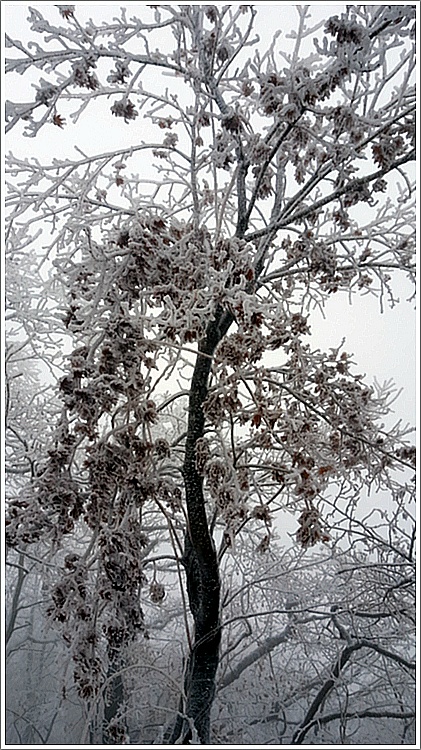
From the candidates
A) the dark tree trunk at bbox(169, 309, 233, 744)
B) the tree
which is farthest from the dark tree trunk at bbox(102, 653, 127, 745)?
the dark tree trunk at bbox(169, 309, 233, 744)

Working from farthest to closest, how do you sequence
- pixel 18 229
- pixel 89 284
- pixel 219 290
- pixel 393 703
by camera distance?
1. pixel 393 703
2. pixel 18 229
3. pixel 89 284
4. pixel 219 290

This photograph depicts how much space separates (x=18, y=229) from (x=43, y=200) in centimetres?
11

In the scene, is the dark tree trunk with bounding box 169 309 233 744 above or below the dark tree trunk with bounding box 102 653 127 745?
above

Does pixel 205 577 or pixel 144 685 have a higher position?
pixel 205 577

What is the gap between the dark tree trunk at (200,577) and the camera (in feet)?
4.00

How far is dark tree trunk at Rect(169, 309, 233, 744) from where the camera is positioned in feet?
4.00

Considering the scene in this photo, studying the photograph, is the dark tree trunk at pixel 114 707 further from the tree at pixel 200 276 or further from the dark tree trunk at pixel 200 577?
the dark tree trunk at pixel 200 577

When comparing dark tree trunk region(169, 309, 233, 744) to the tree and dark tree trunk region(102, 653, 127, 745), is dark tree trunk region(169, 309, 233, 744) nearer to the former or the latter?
the tree

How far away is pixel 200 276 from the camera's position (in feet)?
3.58

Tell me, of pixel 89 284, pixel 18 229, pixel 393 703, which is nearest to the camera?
pixel 89 284

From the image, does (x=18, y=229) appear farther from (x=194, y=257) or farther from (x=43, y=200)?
(x=194, y=257)

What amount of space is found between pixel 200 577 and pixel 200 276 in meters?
0.65

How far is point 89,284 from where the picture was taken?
3.71ft

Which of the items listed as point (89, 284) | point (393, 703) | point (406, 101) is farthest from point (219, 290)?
point (393, 703)
